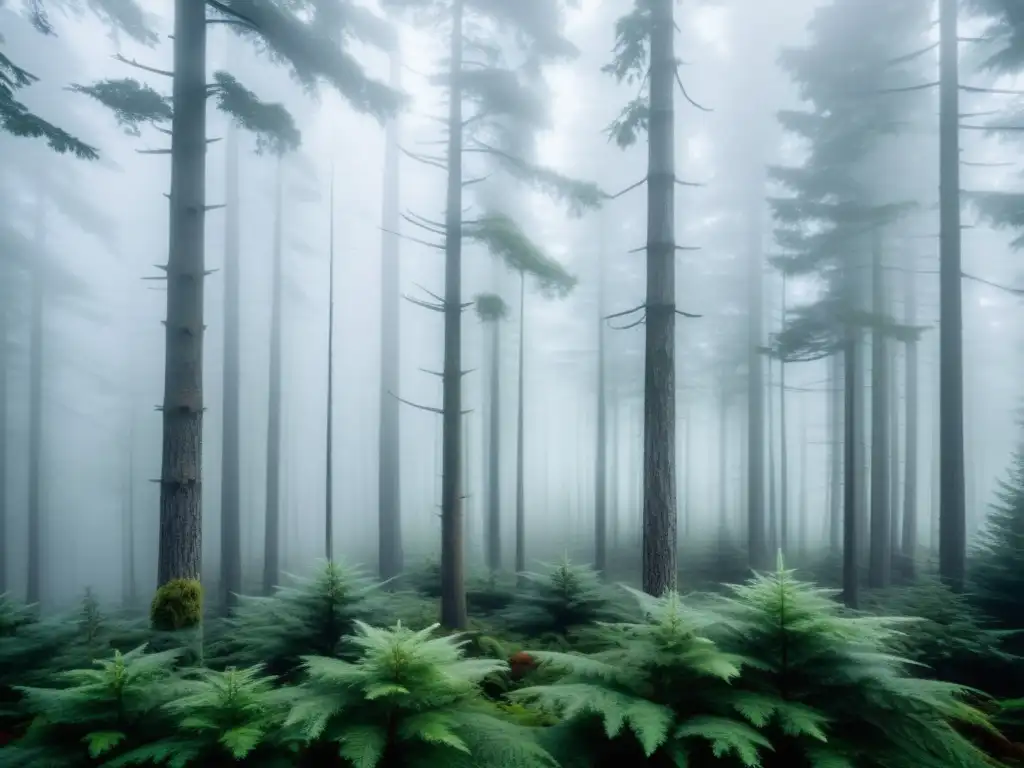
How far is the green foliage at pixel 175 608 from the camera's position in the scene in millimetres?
6316

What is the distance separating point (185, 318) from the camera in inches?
269

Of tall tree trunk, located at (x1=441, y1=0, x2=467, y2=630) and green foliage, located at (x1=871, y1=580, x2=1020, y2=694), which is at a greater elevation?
tall tree trunk, located at (x1=441, y1=0, x2=467, y2=630)

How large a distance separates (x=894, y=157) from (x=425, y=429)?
41158mm

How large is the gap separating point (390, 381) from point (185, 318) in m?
9.10

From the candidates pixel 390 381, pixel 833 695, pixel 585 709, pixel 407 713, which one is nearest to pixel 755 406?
pixel 390 381

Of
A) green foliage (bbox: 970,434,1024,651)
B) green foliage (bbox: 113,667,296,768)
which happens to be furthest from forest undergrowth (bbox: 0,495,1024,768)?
green foliage (bbox: 970,434,1024,651)

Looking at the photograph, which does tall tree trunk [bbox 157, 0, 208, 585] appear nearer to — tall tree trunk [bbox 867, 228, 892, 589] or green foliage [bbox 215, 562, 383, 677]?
green foliage [bbox 215, 562, 383, 677]

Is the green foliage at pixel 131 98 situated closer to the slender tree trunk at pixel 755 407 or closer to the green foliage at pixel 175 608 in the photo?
the green foliage at pixel 175 608

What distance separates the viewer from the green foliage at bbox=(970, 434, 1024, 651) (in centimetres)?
846

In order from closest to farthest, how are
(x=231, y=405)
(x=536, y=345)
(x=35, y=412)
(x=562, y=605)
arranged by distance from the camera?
(x=562, y=605), (x=231, y=405), (x=35, y=412), (x=536, y=345)

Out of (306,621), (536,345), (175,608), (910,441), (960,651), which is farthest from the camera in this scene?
(536,345)

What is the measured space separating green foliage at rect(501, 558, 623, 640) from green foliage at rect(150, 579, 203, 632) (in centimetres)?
455

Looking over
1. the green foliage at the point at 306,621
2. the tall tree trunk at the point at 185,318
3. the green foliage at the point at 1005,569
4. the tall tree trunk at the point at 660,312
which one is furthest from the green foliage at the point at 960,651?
the tall tree trunk at the point at 185,318

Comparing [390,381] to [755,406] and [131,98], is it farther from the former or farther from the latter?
[755,406]
